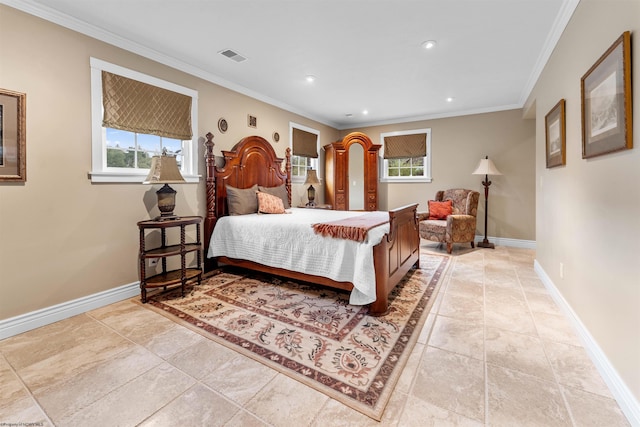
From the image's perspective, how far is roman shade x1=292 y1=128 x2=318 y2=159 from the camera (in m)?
5.31

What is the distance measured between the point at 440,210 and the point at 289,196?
267 centimetres

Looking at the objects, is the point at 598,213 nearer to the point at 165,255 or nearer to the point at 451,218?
the point at 451,218

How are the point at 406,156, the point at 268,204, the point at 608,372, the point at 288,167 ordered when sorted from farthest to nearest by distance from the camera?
1. the point at 406,156
2. the point at 288,167
3. the point at 268,204
4. the point at 608,372

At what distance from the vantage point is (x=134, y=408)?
1.46 meters

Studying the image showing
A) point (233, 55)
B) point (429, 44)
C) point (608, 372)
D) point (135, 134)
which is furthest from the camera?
point (233, 55)

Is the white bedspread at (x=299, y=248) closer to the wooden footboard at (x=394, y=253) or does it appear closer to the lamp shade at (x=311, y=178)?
the wooden footboard at (x=394, y=253)

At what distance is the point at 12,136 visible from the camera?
219cm

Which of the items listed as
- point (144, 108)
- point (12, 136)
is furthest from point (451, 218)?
point (12, 136)

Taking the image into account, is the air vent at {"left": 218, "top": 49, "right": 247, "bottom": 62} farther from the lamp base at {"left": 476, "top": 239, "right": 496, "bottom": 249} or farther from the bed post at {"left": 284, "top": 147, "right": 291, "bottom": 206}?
the lamp base at {"left": 476, "top": 239, "right": 496, "bottom": 249}

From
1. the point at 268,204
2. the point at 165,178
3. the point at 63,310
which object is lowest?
the point at 63,310

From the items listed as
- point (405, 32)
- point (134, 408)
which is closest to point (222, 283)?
point (134, 408)

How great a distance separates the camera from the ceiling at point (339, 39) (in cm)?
234

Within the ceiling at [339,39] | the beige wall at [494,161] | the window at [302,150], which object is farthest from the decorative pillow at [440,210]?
the window at [302,150]

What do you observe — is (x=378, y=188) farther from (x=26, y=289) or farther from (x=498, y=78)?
(x=26, y=289)
